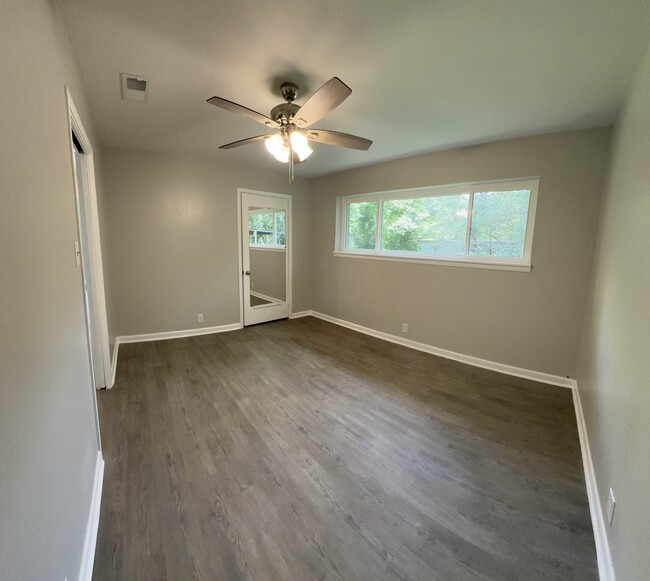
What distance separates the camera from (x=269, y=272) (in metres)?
4.97

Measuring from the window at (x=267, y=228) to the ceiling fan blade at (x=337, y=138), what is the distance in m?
2.59

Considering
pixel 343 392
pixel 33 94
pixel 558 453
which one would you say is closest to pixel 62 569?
pixel 33 94

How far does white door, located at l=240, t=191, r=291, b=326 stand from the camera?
15.0ft

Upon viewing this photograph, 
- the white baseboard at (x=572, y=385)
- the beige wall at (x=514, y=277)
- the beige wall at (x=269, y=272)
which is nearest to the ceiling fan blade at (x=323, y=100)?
the beige wall at (x=514, y=277)

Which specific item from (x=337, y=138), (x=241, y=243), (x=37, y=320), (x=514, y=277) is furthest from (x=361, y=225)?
(x=37, y=320)

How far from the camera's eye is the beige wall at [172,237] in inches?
144

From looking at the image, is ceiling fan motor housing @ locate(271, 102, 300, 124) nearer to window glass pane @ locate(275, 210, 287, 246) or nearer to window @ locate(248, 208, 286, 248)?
window @ locate(248, 208, 286, 248)

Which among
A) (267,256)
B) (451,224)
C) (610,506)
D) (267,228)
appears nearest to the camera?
(610,506)

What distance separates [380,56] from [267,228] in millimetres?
3353

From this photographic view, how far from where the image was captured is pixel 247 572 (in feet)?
4.15

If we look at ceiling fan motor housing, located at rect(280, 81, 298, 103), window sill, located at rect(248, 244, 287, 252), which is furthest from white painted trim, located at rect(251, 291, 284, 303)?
ceiling fan motor housing, located at rect(280, 81, 298, 103)

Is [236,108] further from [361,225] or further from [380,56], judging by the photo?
[361,225]

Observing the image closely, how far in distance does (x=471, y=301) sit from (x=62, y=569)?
12.0ft

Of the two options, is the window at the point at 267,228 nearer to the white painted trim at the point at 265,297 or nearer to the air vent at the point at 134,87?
the white painted trim at the point at 265,297
